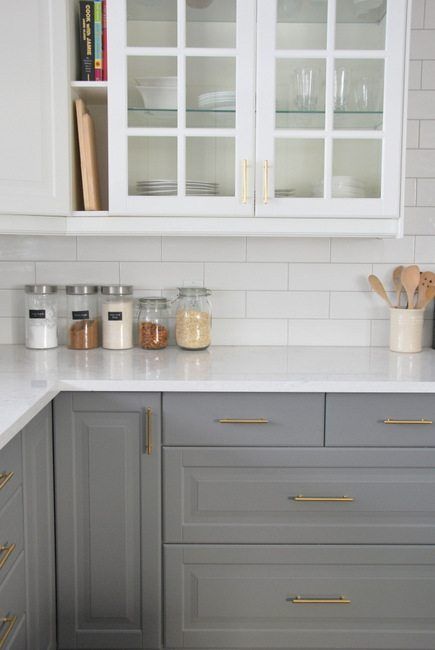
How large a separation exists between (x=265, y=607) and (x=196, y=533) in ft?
1.01

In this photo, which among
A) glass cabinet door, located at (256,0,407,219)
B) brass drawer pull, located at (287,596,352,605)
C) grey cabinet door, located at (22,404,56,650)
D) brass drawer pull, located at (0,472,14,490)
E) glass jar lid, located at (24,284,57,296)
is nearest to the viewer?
Answer: brass drawer pull, located at (0,472,14,490)

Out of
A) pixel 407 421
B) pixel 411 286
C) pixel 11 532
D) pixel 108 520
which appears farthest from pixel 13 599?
pixel 411 286

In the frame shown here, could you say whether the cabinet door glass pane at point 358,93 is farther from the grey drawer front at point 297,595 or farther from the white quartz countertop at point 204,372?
the grey drawer front at point 297,595

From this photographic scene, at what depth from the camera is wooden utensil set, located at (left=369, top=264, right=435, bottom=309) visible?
2.36m

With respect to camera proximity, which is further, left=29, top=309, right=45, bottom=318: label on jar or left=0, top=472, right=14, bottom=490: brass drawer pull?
left=29, top=309, right=45, bottom=318: label on jar

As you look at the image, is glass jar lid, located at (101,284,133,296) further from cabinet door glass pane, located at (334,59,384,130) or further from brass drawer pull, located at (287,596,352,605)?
brass drawer pull, located at (287,596,352,605)

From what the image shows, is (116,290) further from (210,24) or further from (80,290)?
(210,24)

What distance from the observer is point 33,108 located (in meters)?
2.04

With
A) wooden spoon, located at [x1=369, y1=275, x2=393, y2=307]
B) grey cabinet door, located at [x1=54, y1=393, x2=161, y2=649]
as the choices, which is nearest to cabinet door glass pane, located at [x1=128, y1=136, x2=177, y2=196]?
grey cabinet door, located at [x1=54, y1=393, x2=161, y2=649]

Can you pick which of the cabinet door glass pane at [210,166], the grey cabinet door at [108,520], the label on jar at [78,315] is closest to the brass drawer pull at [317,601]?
the grey cabinet door at [108,520]

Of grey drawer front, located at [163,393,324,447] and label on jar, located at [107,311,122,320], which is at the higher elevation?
label on jar, located at [107,311,122,320]

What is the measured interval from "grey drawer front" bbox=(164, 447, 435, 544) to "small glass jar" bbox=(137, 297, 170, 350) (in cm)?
54

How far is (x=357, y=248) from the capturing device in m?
2.51

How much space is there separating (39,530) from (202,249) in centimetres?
117
